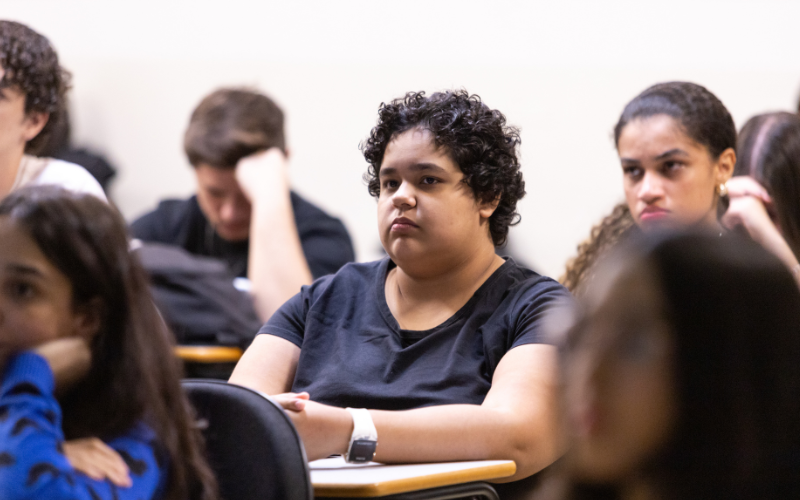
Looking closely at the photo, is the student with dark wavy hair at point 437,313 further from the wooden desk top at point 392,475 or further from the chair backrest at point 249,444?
the chair backrest at point 249,444

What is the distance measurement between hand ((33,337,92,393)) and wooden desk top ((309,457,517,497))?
1.50 ft

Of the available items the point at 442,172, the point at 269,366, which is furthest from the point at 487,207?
the point at 269,366

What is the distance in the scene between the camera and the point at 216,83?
447 cm

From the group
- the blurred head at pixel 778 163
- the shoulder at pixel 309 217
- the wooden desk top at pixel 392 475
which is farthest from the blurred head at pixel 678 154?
the shoulder at pixel 309 217

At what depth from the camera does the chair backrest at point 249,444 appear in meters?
1.29

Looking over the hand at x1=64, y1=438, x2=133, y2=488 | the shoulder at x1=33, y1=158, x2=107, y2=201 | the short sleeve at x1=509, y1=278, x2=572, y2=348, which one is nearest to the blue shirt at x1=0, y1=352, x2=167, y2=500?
the hand at x1=64, y1=438, x2=133, y2=488

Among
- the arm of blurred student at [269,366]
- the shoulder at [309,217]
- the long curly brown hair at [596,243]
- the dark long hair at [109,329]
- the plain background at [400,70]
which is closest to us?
the dark long hair at [109,329]

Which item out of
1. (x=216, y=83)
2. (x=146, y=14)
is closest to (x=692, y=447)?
(x=216, y=83)

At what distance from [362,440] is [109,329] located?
1.79 feet

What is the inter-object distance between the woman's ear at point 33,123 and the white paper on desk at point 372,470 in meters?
1.17

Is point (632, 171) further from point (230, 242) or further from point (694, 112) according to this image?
point (230, 242)

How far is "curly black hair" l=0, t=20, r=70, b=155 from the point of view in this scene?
80.4 inches

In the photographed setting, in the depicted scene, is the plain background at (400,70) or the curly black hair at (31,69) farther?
the plain background at (400,70)

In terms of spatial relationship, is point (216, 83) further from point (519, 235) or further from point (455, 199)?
point (455, 199)
